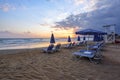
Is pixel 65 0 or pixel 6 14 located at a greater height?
pixel 65 0

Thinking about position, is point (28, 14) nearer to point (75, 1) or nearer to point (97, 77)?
point (75, 1)

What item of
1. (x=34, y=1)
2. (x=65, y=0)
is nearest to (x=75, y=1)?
(x=65, y=0)

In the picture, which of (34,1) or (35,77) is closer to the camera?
(35,77)

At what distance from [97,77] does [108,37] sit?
2457cm

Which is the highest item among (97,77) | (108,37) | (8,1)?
(8,1)

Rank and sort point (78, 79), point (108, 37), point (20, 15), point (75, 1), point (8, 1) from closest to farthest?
point (78, 79) → point (8, 1) → point (75, 1) → point (20, 15) → point (108, 37)

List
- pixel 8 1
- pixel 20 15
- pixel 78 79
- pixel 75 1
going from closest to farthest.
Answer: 1. pixel 78 79
2. pixel 8 1
3. pixel 75 1
4. pixel 20 15

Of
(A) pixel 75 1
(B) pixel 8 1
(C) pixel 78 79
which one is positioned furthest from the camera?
(A) pixel 75 1

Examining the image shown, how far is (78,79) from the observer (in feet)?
14.0

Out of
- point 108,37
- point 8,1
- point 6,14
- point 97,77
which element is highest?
point 8,1

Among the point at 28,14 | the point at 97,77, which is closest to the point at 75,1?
the point at 28,14

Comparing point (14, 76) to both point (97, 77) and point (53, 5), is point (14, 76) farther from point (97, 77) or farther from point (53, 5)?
point (53, 5)

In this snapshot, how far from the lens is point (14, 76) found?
4.51 meters

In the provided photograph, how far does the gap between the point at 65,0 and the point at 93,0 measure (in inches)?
134
